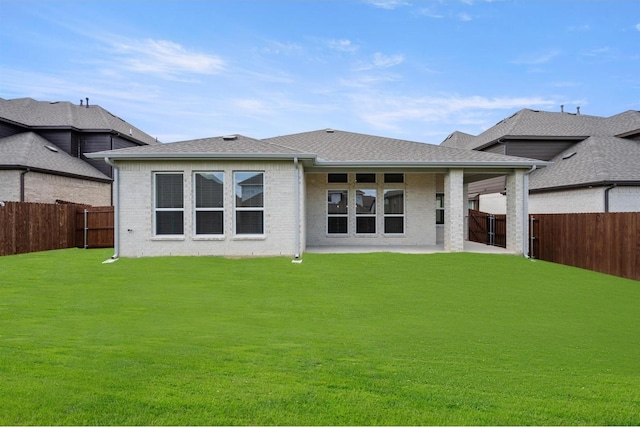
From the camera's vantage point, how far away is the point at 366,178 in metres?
18.0

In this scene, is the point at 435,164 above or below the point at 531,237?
above

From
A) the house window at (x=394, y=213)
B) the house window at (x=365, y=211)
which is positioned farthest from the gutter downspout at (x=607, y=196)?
the house window at (x=365, y=211)

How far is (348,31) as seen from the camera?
18500mm

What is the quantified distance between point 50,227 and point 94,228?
176 cm

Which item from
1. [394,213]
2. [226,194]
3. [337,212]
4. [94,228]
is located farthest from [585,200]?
[94,228]

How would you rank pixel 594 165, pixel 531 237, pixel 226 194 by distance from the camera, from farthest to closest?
pixel 594 165 → pixel 531 237 → pixel 226 194

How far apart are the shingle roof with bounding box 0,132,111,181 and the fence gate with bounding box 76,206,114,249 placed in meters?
4.33

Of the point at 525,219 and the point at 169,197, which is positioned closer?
the point at 169,197

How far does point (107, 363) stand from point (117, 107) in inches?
1409

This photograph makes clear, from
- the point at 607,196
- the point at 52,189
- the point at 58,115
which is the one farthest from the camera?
the point at 58,115

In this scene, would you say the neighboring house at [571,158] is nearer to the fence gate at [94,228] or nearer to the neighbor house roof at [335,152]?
the neighbor house roof at [335,152]

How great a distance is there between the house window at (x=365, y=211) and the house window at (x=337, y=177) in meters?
0.74

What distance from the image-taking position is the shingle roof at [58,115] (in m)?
27.3

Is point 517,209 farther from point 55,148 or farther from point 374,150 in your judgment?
point 55,148
